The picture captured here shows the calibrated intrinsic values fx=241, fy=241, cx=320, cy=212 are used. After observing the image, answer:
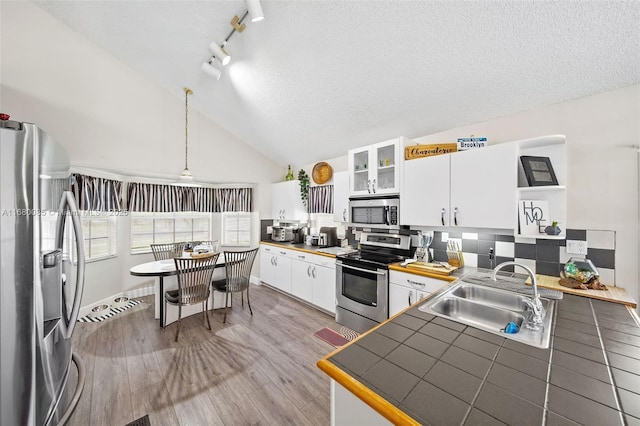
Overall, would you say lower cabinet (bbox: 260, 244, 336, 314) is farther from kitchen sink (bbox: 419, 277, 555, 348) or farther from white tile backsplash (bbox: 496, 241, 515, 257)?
white tile backsplash (bbox: 496, 241, 515, 257)

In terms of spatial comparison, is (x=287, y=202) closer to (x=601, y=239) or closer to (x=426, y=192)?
(x=426, y=192)

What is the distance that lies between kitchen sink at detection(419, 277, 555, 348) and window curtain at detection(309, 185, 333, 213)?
231 cm

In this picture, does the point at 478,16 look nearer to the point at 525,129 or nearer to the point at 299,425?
the point at 525,129

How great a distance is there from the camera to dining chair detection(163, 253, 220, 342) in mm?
2724

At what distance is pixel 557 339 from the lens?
1.09m

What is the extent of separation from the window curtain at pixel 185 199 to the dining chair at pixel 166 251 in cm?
76

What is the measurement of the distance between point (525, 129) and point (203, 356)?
12.4 ft

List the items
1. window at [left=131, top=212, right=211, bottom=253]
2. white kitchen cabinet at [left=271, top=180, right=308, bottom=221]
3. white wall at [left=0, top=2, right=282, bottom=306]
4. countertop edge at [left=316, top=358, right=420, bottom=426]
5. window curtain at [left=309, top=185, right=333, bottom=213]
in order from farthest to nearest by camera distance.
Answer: white kitchen cabinet at [left=271, top=180, right=308, bottom=221] < window at [left=131, top=212, right=211, bottom=253] < window curtain at [left=309, top=185, right=333, bottom=213] < white wall at [left=0, top=2, right=282, bottom=306] < countertop edge at [left=316, top=358, right=420, bottom=426]

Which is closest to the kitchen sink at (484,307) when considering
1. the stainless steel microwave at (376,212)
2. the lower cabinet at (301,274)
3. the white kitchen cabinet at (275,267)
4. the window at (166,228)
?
the stainless steel microwave at (376,212)

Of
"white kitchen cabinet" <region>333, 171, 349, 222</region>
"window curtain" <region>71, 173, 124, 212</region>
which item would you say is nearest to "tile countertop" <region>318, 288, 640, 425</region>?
"white kitchen cabinet" <region>333, 171, 349, 222</region>

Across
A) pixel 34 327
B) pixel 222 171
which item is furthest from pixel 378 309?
pixel 222 171

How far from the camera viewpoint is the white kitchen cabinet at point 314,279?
3193 millimetres

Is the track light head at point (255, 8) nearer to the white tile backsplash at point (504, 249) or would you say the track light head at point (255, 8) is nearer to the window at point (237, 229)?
the white tile backsplash at point (504, 249)

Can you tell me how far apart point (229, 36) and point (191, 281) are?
273cm
